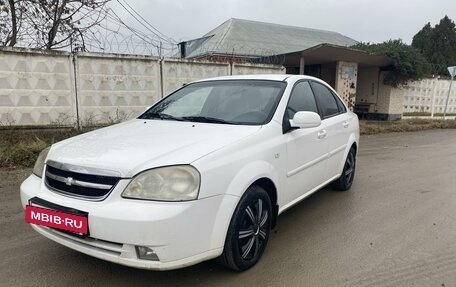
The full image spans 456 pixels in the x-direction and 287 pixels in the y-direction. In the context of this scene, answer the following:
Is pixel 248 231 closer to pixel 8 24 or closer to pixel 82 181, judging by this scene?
pixel 82 181

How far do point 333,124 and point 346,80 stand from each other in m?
10.8

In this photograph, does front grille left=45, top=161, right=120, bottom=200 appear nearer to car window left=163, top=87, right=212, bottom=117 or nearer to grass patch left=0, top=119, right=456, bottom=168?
car window left=163, top=87, right=212, bottom=117

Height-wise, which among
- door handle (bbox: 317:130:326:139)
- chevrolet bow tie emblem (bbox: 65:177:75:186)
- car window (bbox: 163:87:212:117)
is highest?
car window (bbox: 163:87:212:117)

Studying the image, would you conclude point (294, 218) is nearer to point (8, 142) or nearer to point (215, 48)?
point (8, 142)

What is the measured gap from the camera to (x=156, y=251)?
2270 millimetres

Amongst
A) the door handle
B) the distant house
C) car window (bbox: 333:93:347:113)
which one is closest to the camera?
the door handle

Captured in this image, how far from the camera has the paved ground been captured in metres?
2.76

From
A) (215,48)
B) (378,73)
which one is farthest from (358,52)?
(215,48)

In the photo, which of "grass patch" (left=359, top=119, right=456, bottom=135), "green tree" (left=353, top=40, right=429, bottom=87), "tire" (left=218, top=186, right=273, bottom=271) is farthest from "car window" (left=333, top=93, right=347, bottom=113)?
"green tree" (left=353, top=40, right=429, bottom=87)

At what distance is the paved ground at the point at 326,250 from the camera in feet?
9.05

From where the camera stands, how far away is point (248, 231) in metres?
2.84

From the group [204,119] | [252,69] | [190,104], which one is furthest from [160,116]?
[252,69]

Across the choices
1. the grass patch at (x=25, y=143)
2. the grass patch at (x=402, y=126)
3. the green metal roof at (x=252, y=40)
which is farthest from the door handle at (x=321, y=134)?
the green metal roof at (x=252, y=40)

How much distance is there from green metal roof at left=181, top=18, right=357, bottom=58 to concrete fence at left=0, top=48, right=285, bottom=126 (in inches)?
292
